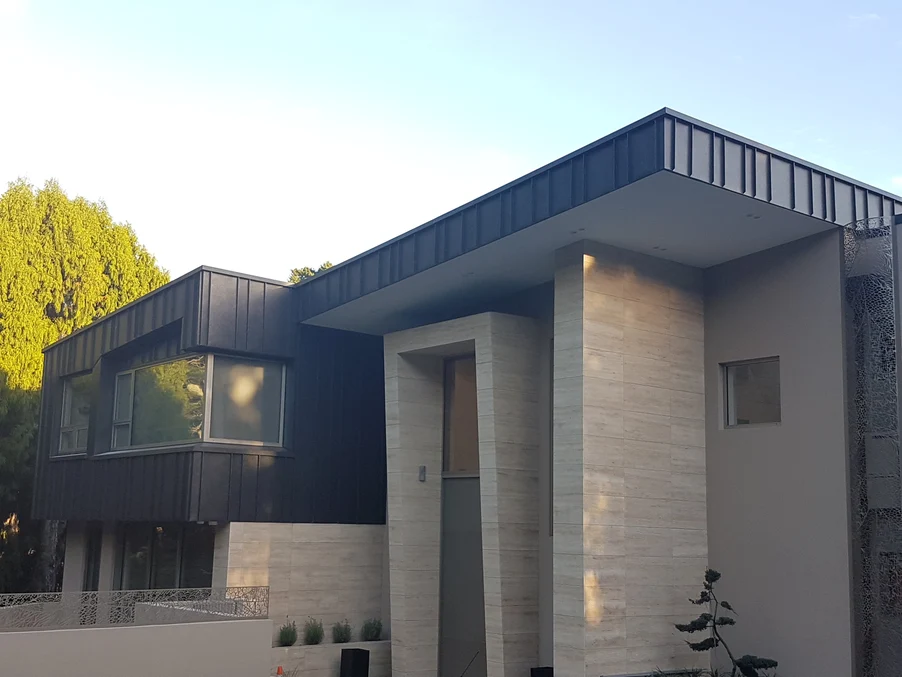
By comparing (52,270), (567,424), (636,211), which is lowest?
(567,424)

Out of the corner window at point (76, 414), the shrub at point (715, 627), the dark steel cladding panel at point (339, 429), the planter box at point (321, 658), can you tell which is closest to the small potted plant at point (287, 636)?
the planter box at point (321, 658)

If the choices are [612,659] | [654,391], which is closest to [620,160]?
[654,391]

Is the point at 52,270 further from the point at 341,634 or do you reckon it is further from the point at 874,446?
the point at 874,446

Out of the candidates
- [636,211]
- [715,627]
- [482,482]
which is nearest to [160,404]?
[482,482]

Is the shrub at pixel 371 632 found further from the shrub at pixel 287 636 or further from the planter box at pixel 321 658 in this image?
the shrub at pixel 287 636

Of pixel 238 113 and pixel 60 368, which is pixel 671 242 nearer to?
pixel 238 113

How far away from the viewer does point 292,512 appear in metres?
16.6

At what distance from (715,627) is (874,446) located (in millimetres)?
3123

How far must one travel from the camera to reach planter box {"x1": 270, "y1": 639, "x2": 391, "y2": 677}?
1531cm

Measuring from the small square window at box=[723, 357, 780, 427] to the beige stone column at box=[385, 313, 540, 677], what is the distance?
2891 mm

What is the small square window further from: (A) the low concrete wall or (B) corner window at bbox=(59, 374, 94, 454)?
(B) corner window at bbox=(59, 374, 94, 454)

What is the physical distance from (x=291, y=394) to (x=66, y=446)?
8.16 metres

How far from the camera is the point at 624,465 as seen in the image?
12703 millimetres

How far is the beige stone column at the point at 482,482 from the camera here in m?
14.0
